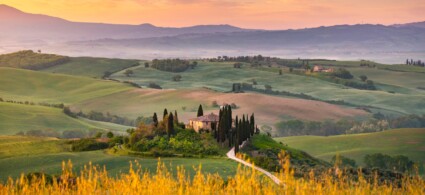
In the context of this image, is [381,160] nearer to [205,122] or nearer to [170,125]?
[205,122]

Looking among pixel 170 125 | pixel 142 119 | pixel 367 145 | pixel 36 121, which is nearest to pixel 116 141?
pixel 170 125

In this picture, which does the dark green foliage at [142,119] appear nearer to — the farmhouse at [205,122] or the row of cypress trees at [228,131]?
the farmhouse at [205,122]

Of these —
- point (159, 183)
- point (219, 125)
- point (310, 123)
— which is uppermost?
point (159, 183)

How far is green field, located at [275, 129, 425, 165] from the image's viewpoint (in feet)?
368

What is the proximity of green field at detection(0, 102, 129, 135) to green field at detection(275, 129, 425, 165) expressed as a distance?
141 ft

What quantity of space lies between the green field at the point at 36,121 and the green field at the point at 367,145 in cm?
4311

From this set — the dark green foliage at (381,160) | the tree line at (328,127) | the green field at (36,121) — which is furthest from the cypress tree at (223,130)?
the tree line at (328,127)

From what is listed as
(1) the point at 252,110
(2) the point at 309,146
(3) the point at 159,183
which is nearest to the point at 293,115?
(1) the point at 252,110

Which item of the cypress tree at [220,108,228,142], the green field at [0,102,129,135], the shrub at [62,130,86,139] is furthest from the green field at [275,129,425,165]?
the green field at [0,102,129,135]

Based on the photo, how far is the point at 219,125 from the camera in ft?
264

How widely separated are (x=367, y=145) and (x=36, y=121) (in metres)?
72.8

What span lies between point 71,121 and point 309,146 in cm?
5676

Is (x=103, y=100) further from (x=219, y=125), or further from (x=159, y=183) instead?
(x=159, y=183)

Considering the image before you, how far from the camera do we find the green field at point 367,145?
112188 mm
